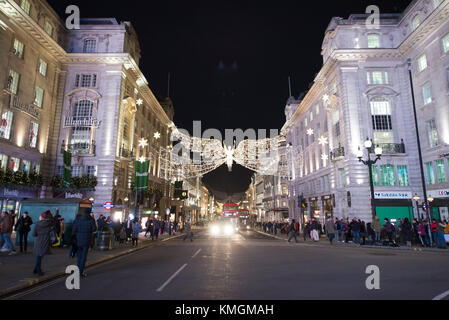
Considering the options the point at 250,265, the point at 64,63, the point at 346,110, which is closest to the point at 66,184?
the point at 64,63

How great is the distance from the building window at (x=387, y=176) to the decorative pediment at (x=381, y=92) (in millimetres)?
7530

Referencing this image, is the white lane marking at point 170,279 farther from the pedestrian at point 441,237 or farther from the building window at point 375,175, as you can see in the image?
the building window at point 375,175

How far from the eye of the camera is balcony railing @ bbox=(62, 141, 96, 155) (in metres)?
30.8

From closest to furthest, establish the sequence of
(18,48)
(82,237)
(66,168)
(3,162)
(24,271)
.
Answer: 1. (82,237)
2. (24,271)
3. (3,162)
4. (18,48)
5. (66,168)

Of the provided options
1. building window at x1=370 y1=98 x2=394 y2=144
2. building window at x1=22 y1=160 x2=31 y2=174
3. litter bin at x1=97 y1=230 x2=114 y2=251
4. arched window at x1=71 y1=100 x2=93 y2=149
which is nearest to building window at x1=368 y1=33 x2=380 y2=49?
building window at x1=370 y1=98 x2=394 y2=144

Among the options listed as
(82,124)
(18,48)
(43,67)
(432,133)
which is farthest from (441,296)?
(43,67)

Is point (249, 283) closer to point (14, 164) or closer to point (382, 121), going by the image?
point (14, 164)

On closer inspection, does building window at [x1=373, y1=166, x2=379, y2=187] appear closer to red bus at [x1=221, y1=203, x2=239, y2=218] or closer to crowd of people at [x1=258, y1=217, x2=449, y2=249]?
crowd of people at [x1=258, y1=217, x2=449, y2=249]

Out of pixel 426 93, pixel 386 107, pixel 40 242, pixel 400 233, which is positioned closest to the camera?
pixel 40 242

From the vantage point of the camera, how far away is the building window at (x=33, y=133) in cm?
2814

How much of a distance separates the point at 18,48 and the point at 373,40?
3575cm

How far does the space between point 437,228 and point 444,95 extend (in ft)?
44.3

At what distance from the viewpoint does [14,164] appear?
84.0ft

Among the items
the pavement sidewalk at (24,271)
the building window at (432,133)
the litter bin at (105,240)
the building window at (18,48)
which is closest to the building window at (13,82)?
the building window at (18,48)
